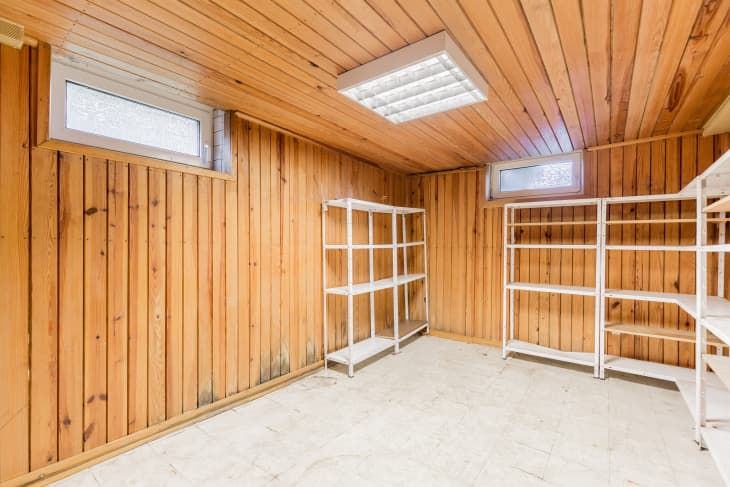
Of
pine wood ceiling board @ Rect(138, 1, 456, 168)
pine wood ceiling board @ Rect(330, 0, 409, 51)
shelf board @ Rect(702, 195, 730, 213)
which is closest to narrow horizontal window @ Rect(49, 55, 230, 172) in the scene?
pine wood ceiling board @ Rect(138, 1, 456, 168)

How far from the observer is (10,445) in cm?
161

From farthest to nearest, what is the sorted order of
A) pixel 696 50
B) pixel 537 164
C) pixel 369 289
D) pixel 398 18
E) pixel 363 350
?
pixel 537 164 < pixel 363 350 < pixel 369 289 < pixel 696 50 < pixel 398 18

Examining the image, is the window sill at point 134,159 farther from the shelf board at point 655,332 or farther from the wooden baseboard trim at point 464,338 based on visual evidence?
the shelf board at point 655,332

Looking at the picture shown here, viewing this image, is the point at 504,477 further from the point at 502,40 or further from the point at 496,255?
the point at 496,255

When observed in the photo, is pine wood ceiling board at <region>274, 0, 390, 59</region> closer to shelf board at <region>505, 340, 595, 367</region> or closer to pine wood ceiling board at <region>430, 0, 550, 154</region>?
pine wood ceiling board at <region>430, 0, 550, 154</region>

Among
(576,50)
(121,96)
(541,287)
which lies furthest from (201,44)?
(541,287)

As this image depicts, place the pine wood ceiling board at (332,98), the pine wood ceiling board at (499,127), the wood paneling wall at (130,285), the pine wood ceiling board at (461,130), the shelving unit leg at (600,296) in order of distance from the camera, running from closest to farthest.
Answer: the pine wood ceiling board at (332,98) < the wood paneling wall at (130,285) < the pine wood ceiling board at (499,127) < the pine wood ceiling board at (461,130) < the shelving unit leg at (600,296)

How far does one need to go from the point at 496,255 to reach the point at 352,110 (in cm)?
252

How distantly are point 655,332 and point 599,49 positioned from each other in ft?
7.98

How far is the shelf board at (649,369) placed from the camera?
2.72 metres

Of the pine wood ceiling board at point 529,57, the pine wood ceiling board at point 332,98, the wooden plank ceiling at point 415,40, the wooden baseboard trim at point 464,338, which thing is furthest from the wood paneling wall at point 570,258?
the pine wood ceiling board at point 332,98

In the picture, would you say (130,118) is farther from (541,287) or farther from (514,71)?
(541,287)

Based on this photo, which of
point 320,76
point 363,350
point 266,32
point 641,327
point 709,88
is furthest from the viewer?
point 363,350

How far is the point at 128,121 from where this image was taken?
81.1 inches
